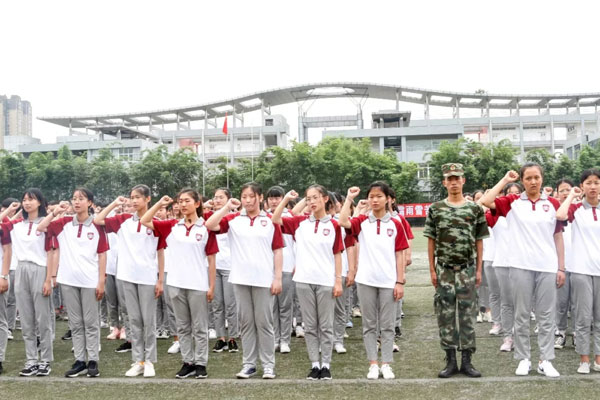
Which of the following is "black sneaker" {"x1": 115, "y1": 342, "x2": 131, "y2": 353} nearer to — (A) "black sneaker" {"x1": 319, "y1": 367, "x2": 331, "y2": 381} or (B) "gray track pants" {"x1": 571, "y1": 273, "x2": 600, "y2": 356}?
(A) "black sneaker" {"x1": 319, "y1": 367, "x2": 331, "y2": 381}

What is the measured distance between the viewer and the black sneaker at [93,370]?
4871 mm

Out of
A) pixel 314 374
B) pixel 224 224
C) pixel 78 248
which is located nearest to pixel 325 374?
pixel 314 374

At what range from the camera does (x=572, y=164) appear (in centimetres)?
3147

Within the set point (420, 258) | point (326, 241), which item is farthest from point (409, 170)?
point (326, 241)

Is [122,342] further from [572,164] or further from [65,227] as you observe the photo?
[572,164]

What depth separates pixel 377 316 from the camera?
15.3 ft

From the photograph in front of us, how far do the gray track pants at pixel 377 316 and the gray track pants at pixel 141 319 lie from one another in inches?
77.6

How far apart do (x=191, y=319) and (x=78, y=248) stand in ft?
4.24

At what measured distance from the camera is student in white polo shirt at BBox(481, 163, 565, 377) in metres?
4.57

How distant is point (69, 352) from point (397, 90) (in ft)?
143

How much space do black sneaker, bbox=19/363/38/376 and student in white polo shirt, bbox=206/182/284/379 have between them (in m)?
2.00

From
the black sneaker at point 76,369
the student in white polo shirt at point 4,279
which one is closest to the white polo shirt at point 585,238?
the black sneaker at point 76,369

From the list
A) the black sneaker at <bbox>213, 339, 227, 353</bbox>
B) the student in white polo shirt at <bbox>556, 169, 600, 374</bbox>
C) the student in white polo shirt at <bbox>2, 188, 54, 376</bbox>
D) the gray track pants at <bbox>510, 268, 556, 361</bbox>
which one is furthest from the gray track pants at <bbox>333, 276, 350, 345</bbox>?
the student in white polo shirt at <bbox>2, 188, 54, 376</bbox>

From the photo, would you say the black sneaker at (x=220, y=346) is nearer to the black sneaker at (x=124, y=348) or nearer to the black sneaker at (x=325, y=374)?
the black sneaker at (x=124, y=348)
